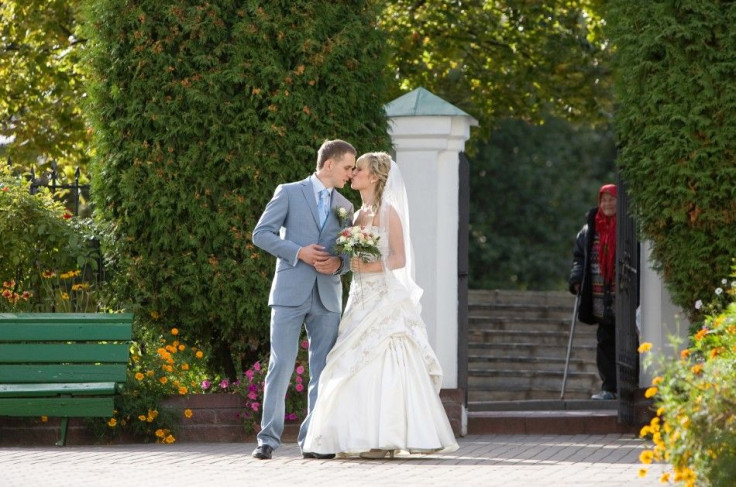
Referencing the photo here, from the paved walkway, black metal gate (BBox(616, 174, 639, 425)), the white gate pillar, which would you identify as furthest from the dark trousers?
the paved walkway

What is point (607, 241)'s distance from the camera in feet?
40.3

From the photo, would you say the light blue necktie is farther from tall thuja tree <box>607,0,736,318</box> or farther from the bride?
tall thuja tree <box>607,0,736,318</box>

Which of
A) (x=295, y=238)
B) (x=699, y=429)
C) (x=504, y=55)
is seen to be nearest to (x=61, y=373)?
(x=295, y=238)

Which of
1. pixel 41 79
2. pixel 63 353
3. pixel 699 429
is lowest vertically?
pixel 699 429

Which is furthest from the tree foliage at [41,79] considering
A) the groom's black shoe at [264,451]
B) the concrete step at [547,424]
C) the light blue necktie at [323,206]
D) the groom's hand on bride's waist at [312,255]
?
the groom's black shoe at [264,451]

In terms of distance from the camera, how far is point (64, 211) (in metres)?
11.2

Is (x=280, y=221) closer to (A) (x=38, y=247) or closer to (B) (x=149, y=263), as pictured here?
(B) (x=149, y=263)

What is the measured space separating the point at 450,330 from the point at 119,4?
12.1ft

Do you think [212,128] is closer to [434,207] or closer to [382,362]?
[434,207]

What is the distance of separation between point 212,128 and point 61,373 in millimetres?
2189

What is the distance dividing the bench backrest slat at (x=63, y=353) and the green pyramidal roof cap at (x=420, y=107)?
285cm

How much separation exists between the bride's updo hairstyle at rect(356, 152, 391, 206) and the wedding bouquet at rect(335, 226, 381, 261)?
404 millimetres

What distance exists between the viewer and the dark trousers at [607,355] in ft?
40.6

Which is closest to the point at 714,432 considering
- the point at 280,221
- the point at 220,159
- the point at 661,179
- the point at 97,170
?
the point at 280,221
